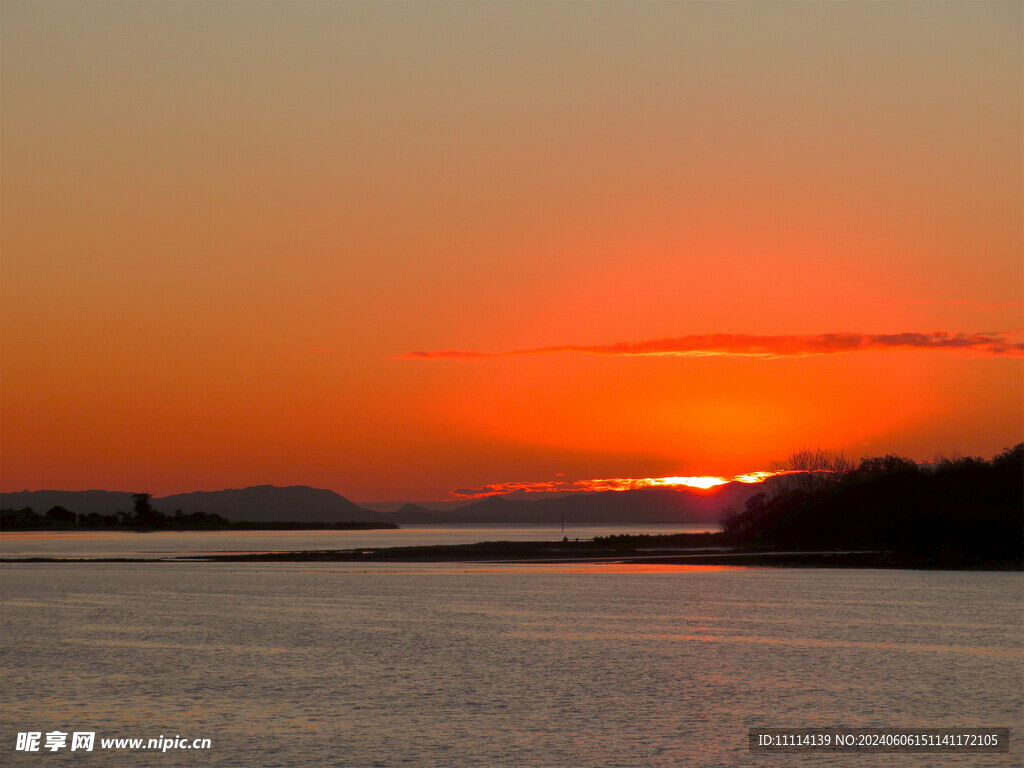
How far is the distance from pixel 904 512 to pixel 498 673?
104049 mm

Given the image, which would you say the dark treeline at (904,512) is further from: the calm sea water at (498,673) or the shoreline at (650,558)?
the calm sea water at (498,673)

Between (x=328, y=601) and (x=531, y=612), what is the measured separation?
14.6 m

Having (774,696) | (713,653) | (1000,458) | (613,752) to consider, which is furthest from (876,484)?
(613,752)

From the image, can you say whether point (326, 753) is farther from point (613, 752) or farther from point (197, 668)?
point (197, 668)

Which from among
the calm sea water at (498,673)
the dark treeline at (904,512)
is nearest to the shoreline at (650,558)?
the dark treeline at (904,512)

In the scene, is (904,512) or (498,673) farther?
(904,512)

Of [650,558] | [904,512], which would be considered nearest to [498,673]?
[650,558]

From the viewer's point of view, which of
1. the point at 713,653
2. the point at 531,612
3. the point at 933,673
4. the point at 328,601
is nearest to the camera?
the point at 933,673

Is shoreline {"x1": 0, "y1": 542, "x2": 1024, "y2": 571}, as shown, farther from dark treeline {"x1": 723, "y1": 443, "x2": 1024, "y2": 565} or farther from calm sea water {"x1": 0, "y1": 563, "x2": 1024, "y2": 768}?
calm sea water {"x1": 0, "y1": 563, "x2": 1024, "y2": 768}

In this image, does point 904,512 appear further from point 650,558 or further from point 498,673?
point 498,673

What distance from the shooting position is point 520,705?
3156 centimetres

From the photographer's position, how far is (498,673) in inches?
1473

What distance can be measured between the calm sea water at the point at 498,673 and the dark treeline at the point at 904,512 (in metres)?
47.8

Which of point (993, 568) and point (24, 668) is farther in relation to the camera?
point (993, 568)
